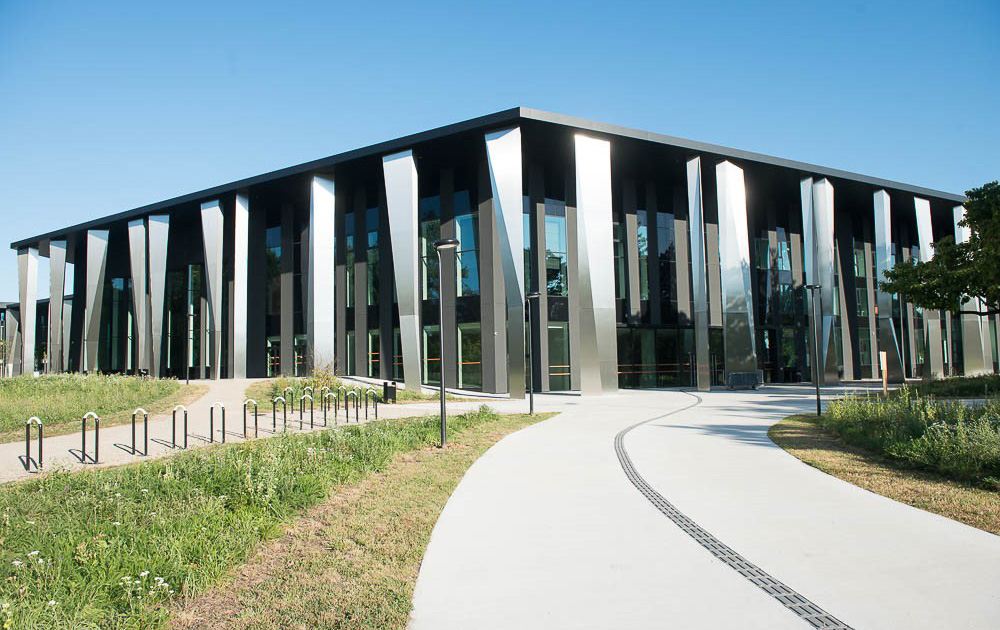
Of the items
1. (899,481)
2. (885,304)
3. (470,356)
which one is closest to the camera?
(899,481)

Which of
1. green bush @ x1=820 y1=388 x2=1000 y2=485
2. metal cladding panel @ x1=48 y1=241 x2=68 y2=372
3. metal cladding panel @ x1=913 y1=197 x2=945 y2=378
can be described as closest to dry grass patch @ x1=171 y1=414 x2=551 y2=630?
green bush @ x1=820 y1=388 x2=1000 y2=485

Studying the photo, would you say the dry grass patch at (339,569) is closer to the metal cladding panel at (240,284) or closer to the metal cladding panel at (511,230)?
the metal cladding panel at (511,230)

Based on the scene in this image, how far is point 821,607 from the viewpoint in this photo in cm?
423

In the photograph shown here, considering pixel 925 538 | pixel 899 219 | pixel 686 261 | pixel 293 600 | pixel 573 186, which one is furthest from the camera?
pixel 899 219

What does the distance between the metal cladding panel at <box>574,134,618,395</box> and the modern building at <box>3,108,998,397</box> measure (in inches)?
3.7

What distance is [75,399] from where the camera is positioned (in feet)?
63.7

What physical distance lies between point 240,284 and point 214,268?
6.44 ft

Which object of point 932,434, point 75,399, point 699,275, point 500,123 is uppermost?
point 500,123

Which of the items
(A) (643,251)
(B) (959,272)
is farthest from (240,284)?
(B) (959,272)

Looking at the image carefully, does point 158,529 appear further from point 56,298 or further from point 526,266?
point 56,298

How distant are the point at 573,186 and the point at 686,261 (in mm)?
9134

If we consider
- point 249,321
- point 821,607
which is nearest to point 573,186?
point 249,321

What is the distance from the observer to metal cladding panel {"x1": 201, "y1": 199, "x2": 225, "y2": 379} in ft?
119

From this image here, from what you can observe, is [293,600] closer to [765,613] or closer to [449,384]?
[765,613]
